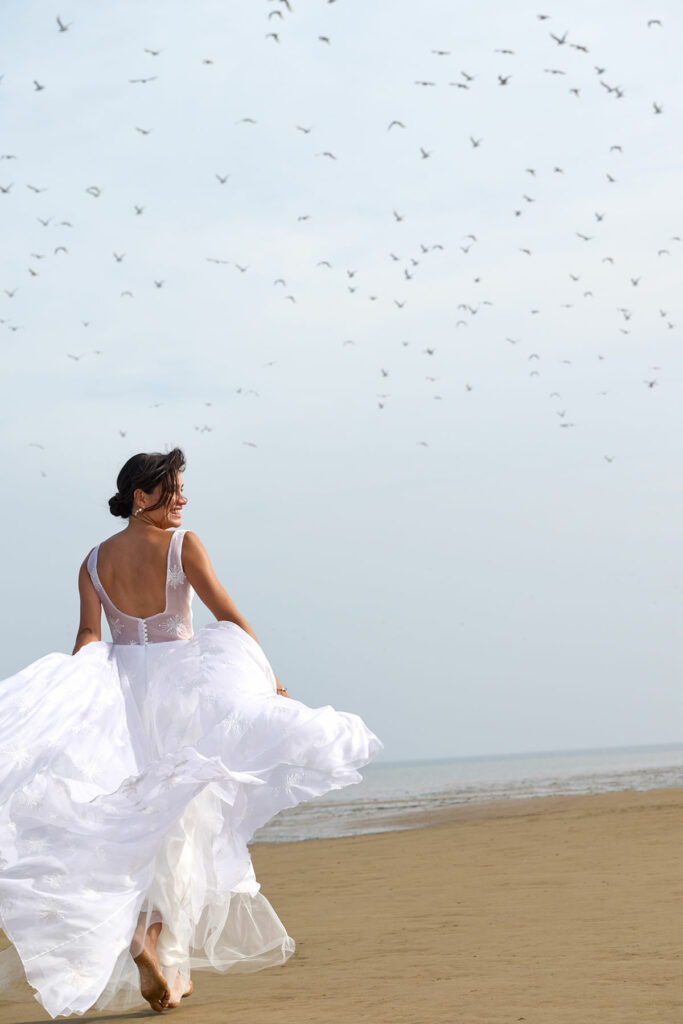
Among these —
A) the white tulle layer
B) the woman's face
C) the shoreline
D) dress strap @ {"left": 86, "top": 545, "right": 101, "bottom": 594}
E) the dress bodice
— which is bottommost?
the shoreline

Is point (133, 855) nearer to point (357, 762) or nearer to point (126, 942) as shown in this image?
point (126, 942)

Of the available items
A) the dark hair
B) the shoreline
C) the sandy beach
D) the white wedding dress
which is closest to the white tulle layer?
the white wedding dress

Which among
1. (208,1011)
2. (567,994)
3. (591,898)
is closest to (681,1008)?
(567,994)

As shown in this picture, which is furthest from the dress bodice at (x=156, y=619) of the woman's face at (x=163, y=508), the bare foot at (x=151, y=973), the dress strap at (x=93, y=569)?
the bare foot at (x=151, y=973)

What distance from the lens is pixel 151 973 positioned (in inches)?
171

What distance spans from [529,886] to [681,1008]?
4830mm

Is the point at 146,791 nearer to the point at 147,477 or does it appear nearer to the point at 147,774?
the point at 147,774

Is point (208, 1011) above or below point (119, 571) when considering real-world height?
below

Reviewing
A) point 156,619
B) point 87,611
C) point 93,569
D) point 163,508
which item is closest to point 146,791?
point 156,619

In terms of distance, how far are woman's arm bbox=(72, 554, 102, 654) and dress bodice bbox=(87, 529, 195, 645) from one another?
24 millimetres

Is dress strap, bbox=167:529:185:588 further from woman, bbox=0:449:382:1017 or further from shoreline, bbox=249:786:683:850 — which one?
shoreline, bbox=249:786:683:850

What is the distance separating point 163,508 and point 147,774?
1.27 m

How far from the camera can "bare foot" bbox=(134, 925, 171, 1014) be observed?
14.2 ft

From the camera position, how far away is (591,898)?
7.57m
